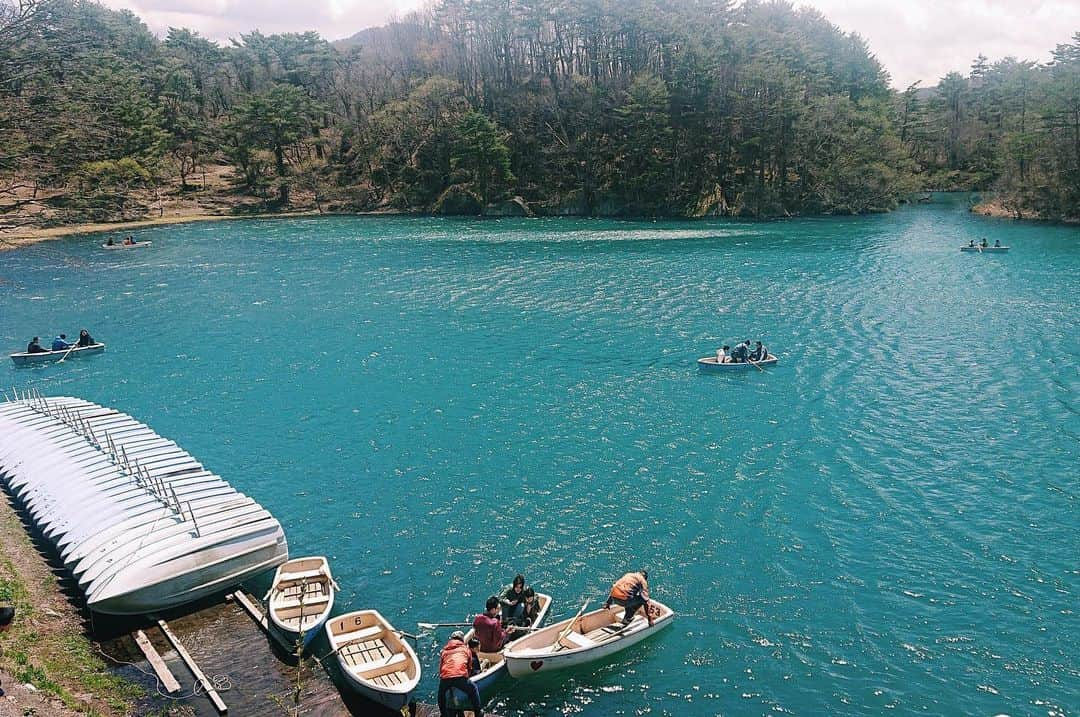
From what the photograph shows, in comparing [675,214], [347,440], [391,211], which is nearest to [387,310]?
[347,440]

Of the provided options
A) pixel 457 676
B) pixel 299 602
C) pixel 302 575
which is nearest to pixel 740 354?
pixel 302 575

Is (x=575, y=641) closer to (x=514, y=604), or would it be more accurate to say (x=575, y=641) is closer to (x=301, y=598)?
(x=514, y=604)

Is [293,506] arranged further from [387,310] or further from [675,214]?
[675,214]

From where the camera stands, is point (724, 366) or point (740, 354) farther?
point (740, 354)

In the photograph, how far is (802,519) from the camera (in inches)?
920

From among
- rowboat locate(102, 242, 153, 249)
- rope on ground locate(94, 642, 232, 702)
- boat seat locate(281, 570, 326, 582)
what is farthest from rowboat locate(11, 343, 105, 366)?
rowboat locate(102, 242, 153, 249)

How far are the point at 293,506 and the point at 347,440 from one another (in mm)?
5583

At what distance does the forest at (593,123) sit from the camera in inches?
4269

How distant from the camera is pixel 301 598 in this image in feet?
59.2

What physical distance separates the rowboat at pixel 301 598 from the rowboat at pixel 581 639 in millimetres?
4906

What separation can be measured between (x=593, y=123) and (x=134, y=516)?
11364 centimetres

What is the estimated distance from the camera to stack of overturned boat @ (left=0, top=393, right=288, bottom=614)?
724 inches

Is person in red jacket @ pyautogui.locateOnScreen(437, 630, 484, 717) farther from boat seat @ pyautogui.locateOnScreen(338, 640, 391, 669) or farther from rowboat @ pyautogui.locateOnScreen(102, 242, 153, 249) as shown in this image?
rowboat @ pyautogui.locateOnScreen(102, 242, 153, 249)

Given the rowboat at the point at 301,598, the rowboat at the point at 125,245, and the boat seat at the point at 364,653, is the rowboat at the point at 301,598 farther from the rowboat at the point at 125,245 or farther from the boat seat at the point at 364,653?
the rowboat at the point at 125,245
